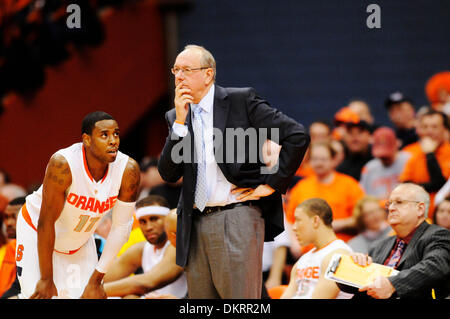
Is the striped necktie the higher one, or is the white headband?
the white headband

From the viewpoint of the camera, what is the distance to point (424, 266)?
4258mm

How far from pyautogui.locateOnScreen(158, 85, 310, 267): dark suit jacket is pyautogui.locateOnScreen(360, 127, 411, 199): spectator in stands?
3.04 metres

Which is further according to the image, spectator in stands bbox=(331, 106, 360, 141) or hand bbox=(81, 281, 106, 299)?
spectator in stands bbox=(331, 106, 360, 141)

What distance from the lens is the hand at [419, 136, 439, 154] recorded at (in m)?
6.29

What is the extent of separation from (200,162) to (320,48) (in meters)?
6.90

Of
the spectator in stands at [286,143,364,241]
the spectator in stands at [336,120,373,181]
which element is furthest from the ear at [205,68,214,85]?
the spectator in stands at [336,120,373,181]

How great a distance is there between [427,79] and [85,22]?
14.1 feet

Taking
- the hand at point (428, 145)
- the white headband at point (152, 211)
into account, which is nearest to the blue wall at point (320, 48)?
the hand at point (428, 145)

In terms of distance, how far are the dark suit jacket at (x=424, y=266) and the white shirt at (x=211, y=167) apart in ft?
3.33

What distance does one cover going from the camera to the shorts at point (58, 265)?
13.4ft

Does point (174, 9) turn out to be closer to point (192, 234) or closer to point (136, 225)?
point (136, 225)

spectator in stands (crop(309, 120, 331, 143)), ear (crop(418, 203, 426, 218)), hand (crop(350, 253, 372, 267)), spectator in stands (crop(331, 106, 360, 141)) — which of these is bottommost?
hand (crop(350, 253, 372, 267))

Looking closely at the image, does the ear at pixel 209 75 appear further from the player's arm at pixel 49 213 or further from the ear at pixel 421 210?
the ear at pixel 421 210

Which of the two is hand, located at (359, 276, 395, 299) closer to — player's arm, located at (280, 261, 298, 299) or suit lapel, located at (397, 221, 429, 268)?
suit lapel, located at (397, 221, 429, 268)
